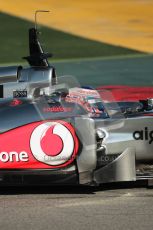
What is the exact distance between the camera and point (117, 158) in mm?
5996

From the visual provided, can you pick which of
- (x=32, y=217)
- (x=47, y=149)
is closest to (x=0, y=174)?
(x=47, y=149)

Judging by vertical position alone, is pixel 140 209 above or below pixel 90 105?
below

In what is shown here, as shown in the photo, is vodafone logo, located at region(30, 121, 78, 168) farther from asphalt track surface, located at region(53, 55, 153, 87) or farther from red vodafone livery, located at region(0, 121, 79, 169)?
asphalt track surface, located at region(53, 55, 153, 87)

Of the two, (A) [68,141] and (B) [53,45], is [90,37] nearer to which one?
(B) [53,45]

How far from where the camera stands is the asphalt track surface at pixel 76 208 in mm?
4891

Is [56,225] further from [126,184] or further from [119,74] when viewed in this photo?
[119,74]

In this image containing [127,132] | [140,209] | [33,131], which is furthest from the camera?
[127,132]

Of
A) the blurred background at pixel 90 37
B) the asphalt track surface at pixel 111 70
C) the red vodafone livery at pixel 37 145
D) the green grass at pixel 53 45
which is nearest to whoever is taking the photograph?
the red vodafone livery at pixel 37 145

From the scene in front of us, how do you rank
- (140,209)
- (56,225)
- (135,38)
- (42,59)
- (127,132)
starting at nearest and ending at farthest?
(56,225) → (140,209) → (127,132) → (42,59) → (135,38)

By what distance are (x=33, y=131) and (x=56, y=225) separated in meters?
1.18

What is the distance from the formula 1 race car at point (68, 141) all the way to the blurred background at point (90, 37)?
22.4 ft

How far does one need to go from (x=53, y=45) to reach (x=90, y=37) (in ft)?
4.02

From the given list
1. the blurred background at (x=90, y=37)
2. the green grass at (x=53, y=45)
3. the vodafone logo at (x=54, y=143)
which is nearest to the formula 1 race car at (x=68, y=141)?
the vodafone logo at (x=54, y=143)

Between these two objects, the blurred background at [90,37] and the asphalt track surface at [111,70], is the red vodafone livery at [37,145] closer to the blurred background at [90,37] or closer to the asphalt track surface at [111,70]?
the asphalt track surface at [111,70]
